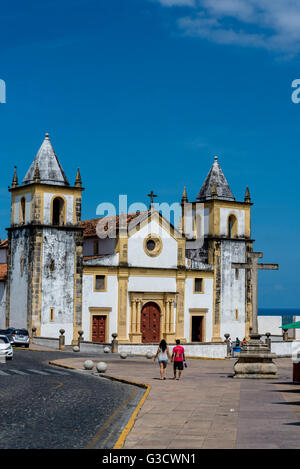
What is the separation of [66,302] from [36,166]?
950cm

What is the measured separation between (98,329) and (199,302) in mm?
8532

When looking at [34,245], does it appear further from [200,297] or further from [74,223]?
[200,297]

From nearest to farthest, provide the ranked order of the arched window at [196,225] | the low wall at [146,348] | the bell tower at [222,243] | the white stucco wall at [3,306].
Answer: the low wall at [146,348], the white stucco wall at [3,306], the bell tower at [222,243], the arched window at [196,225]

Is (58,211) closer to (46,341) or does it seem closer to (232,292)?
(46,341)

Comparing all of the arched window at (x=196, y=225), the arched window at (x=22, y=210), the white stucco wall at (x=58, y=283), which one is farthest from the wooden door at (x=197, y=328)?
the arched window at (x=22, y=210)

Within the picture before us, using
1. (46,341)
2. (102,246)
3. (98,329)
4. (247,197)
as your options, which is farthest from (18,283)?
(247,197)

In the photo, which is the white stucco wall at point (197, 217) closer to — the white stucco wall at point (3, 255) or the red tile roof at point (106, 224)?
the red tile roof at point (106, 224)

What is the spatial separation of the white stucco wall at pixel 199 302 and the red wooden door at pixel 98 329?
6565 mm

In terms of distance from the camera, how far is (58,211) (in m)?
54.1

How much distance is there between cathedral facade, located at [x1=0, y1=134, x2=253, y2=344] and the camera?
52.0 m

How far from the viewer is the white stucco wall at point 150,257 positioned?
55.5 metres

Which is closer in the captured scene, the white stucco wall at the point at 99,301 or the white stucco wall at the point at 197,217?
the white stucco wall at the point at 99,301
